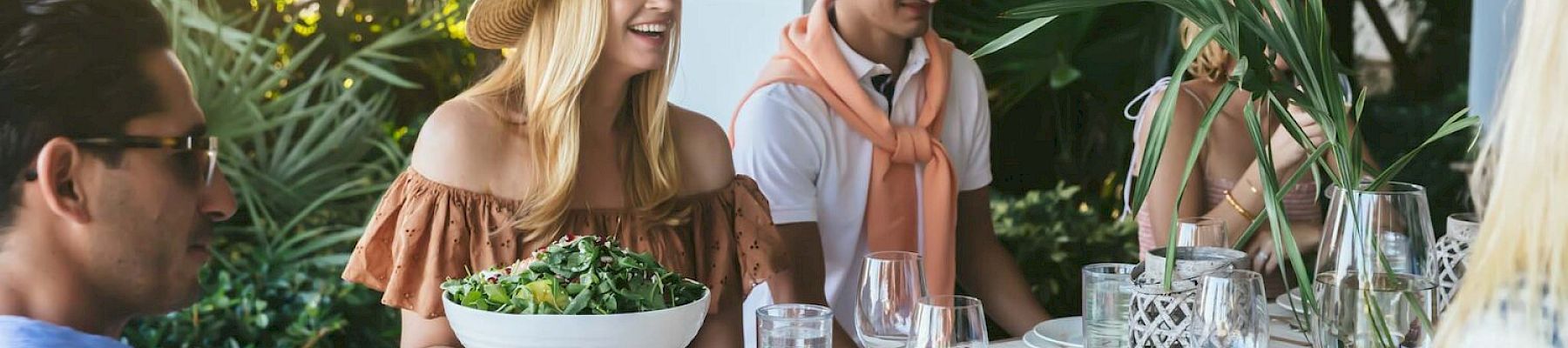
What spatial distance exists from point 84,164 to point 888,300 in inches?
52.8

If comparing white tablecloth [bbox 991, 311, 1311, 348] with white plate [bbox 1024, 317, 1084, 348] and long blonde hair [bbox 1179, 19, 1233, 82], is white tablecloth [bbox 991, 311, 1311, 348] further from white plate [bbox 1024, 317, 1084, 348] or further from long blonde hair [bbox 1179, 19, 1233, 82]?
long blonde hair [bbox 1179, 19, 1233, 82]

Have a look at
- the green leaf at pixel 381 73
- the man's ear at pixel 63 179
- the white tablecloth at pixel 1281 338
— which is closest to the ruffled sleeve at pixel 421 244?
the man's ear at pixel 63 179

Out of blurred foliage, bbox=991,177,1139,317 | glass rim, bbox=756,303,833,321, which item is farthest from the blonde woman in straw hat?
blurred foliage, bbox=991,177,1139,317

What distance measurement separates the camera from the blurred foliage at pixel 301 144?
2639mm

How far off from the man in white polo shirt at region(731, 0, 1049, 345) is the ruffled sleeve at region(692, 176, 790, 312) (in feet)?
0.78

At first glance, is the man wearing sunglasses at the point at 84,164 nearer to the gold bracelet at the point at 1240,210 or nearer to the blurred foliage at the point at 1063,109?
the blurred foliage at the point at 1063,109

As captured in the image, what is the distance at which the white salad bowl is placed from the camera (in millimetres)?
1417

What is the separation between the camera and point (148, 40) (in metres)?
2.46

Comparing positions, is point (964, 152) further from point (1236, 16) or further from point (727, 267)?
point (1236, 16)

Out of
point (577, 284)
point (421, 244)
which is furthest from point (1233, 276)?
point (421, 244)

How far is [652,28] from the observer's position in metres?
2.50

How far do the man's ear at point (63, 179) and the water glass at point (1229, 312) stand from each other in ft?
5.61

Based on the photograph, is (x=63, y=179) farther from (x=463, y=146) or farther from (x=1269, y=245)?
(x=1269, y=245)

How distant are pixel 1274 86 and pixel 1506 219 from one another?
2.20 feet
